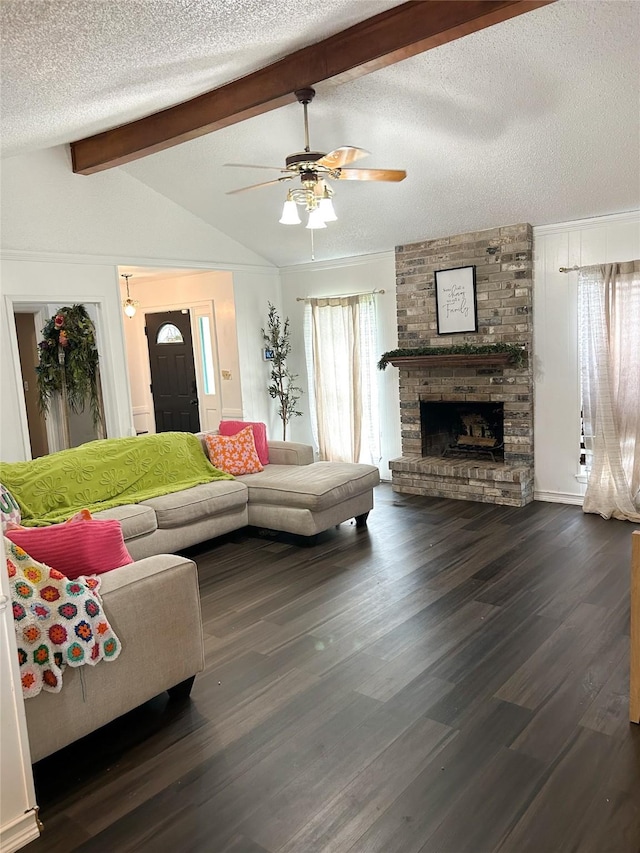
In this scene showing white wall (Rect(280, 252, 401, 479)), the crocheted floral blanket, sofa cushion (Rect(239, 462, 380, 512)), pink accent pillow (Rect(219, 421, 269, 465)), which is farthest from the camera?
white wall (Rect(280, 252, 401, 479))

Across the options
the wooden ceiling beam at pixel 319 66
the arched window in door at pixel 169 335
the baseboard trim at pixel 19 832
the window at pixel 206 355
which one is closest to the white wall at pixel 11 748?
the baseboard trim at pixel 19 832

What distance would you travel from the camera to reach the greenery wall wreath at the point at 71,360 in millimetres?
6293

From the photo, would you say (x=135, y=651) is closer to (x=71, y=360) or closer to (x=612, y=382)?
(x=612, y=382)

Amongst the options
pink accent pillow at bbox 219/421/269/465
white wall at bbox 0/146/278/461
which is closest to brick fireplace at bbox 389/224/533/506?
pink accent pillow at bbox 219/421/269/465

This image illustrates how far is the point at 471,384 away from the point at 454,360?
366 millimetres

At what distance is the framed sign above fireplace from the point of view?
587cm

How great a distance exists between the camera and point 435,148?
462cm

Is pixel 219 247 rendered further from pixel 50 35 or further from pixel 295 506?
pixel 50 35

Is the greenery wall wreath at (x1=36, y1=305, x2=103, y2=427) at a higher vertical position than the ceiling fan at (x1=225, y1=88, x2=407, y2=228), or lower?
lower

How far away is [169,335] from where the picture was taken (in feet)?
26.3

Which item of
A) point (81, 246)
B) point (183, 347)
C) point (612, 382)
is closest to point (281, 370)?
point (183, 347)

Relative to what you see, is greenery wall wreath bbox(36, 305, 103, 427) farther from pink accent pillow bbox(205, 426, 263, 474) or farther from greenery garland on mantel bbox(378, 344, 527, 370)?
greenery garland on mantel bbox(378, 344, 527, 370)

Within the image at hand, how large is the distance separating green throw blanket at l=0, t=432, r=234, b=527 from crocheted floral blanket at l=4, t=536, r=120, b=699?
5.97 ft

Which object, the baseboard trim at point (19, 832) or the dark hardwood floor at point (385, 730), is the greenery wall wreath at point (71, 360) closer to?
the dark hardwood floor at point (385, 730)
